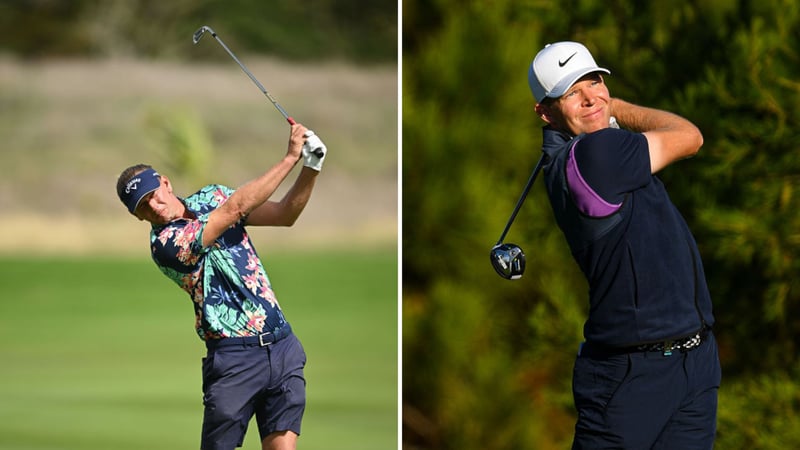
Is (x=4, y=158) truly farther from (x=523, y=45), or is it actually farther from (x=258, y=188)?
(x=258, y=188)

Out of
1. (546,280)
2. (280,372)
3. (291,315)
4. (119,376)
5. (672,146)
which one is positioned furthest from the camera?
(291,315)

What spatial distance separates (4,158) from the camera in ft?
45.6

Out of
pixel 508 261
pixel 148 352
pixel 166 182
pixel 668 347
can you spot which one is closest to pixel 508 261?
pixel 508 261

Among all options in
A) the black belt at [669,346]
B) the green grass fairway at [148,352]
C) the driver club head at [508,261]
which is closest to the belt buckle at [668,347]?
the black belt at [669,346]

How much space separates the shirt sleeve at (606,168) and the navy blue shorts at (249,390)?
1.02 m

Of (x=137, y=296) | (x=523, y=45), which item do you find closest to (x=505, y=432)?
(x=523, y=45)

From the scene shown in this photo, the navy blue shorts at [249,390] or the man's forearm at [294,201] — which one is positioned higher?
the man's forearm at [294,201]

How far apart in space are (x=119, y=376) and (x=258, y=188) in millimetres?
6842

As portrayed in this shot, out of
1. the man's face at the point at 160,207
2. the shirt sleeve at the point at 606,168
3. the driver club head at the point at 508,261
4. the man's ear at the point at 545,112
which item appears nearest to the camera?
the shirt sleeve at the point at 606,168

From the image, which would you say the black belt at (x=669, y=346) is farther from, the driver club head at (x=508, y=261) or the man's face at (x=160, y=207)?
the man's face at (x=160, y=207)

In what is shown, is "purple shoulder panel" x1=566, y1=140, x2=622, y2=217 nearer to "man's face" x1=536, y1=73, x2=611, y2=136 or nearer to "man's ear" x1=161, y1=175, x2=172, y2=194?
"man's face" x1=536, y1=73, x2=611, y2=136

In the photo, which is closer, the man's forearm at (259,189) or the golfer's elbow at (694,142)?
the golfer's elbow at (694,142)

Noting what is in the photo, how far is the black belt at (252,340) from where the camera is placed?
386 cm

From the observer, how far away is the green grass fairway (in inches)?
323
